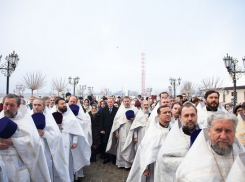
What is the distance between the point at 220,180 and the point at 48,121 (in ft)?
11.5

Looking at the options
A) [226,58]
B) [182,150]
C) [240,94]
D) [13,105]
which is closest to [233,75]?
[226,58]

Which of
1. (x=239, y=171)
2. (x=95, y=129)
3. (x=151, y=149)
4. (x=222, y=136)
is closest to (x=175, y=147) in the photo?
(x=151, y=149)

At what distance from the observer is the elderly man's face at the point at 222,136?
2.10 m

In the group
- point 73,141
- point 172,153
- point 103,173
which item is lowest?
point 103,173

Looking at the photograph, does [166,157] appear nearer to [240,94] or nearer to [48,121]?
[48,121]

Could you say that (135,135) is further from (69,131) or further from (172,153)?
(172,153)

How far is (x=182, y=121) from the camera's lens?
324 cm

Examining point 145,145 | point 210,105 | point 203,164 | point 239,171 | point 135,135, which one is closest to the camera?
point 239,171

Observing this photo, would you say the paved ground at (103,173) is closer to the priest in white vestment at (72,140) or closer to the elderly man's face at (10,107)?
the priest in white vestment at (72,140)

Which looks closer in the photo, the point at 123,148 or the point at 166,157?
the point at 166,157

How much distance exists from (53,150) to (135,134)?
9.93ft

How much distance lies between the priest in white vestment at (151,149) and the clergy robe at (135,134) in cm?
217

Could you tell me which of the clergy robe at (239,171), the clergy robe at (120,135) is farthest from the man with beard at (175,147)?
the clergy robe at (120,135)

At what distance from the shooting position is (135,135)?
6.33 m
